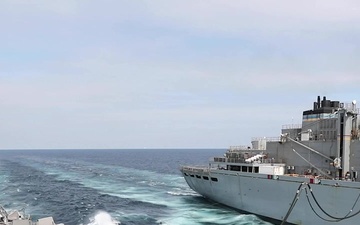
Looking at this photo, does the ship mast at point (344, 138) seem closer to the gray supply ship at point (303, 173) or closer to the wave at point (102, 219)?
the gray supply ship at point (303, 173)

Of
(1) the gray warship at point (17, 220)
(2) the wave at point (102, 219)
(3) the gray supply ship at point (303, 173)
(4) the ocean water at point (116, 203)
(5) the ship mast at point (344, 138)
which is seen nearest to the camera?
(1) the gray warship at point (17, 220)

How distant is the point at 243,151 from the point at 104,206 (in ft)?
60.7

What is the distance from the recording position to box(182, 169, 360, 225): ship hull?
33.8 metres

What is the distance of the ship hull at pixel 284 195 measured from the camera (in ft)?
111

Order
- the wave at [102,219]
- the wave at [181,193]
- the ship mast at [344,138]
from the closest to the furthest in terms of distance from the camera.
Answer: the ship mast at [344,138]
the wave at [102,219]
the wave at [181,193]

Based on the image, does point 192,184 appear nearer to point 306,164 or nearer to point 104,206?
point 104,206

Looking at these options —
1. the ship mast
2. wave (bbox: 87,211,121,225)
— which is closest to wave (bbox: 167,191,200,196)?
wave (bbox: 87,211,121,225)

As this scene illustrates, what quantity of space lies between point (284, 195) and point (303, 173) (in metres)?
4.86

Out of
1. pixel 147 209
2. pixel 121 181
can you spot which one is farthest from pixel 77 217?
pixel 121 181

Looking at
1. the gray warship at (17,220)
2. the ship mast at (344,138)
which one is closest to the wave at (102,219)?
the gray warship at (17,220)

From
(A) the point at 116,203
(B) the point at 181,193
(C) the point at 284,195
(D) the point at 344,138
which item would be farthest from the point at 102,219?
(D) the point at 344,138

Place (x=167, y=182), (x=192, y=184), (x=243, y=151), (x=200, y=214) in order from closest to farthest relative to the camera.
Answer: (x=200, y=214) → (x=243, y=151) → (x=192, y=184) → (x=167, y=182)

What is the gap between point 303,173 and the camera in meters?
42.5

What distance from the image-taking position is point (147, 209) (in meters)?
47.0
